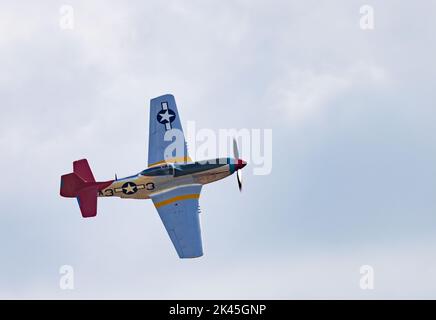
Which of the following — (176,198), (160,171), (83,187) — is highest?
(160,171)

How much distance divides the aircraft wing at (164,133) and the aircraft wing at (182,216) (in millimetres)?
2286

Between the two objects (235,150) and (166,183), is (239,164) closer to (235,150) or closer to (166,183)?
(235,150)

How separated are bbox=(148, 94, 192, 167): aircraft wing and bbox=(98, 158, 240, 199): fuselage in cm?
114

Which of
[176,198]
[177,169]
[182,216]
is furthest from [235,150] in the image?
[182,216]

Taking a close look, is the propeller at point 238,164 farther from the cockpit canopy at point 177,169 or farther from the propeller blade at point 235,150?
the cockpit canopy at point 177,169

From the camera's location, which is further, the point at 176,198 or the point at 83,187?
the point at 83,187

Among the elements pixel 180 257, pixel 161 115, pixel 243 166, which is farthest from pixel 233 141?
pixel 180 257

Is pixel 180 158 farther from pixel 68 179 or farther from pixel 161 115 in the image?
pixel 68 179

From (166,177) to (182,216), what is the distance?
8.56 feet

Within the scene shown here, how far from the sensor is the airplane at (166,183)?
46.3 metres

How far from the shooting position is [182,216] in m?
45.9

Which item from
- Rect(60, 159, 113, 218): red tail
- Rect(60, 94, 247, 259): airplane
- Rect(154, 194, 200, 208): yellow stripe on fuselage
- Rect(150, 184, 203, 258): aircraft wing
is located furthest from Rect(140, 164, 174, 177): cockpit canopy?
Rect(60, 159, 113, 218): red tail

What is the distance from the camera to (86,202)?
4669cm

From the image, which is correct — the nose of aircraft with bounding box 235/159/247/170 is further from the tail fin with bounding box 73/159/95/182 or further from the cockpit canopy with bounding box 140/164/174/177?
the tail fin with bounding box 73/159/95/182
